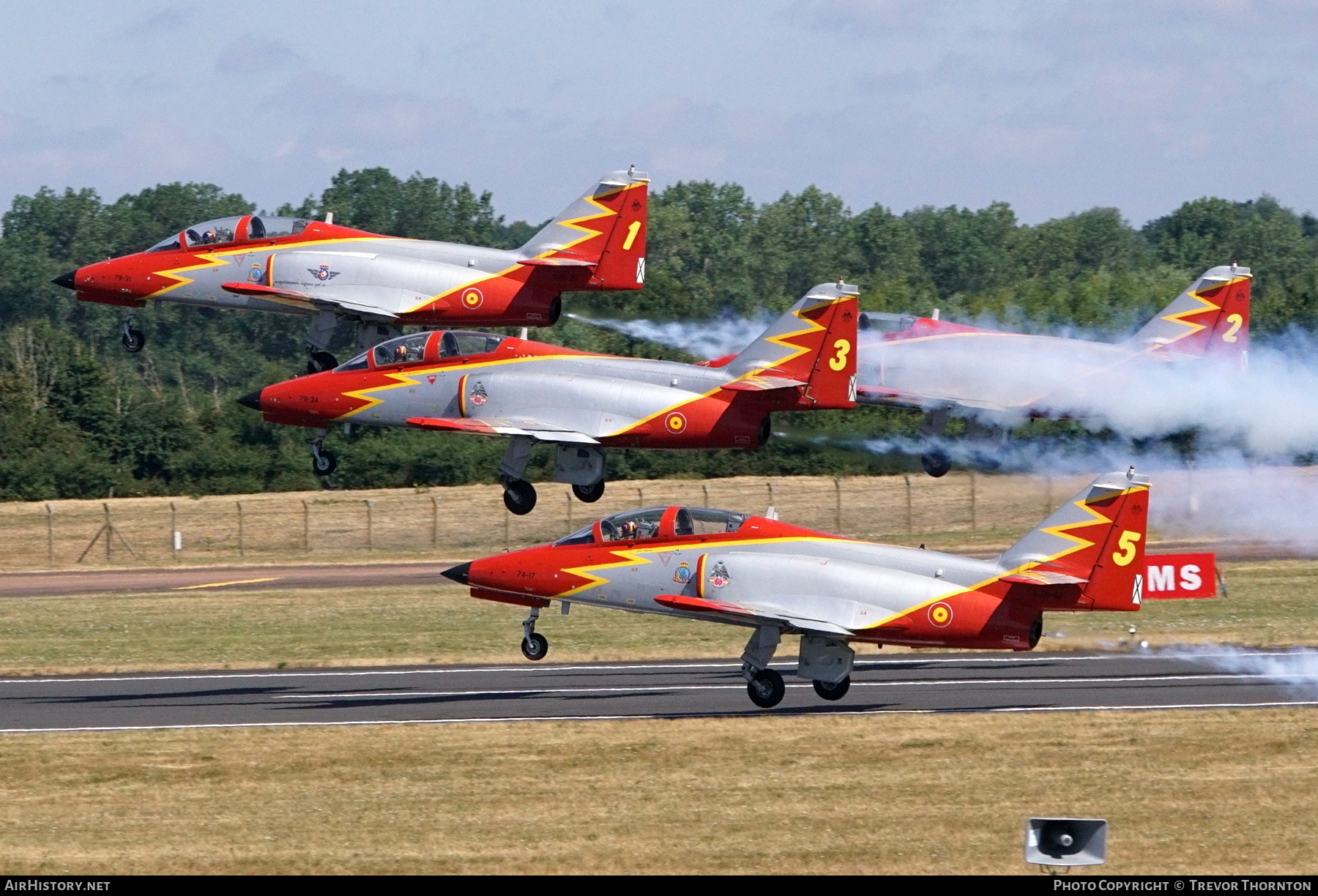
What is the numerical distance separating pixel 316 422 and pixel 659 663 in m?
13.3

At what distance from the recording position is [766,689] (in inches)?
1646

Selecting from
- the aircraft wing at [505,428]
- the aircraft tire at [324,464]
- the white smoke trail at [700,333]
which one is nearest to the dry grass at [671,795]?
the aircraft tire at [324,464]

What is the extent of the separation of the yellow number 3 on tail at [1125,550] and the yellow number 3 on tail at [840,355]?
669 centimetres

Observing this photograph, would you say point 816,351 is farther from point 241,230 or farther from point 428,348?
point 241,230

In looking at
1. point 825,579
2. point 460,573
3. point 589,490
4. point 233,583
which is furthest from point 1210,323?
point 233,583

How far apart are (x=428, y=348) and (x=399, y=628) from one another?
18.8 meters

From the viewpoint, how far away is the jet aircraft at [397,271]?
140 ft

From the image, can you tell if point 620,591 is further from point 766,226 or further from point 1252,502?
point 766,226

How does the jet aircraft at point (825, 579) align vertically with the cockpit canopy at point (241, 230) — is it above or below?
below

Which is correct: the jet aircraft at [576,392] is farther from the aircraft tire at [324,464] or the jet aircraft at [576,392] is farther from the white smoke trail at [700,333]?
the white smoke trail at [700,333]

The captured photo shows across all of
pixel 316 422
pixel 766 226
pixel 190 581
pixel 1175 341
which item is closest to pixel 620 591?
pixel 316 422

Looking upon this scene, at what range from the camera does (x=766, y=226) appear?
451 feet

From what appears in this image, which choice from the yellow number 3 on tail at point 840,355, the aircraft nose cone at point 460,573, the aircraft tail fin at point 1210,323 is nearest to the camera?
the yellow number 3 on tail at point 840,355

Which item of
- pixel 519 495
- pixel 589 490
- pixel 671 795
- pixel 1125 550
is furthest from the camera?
pixel 589 490
